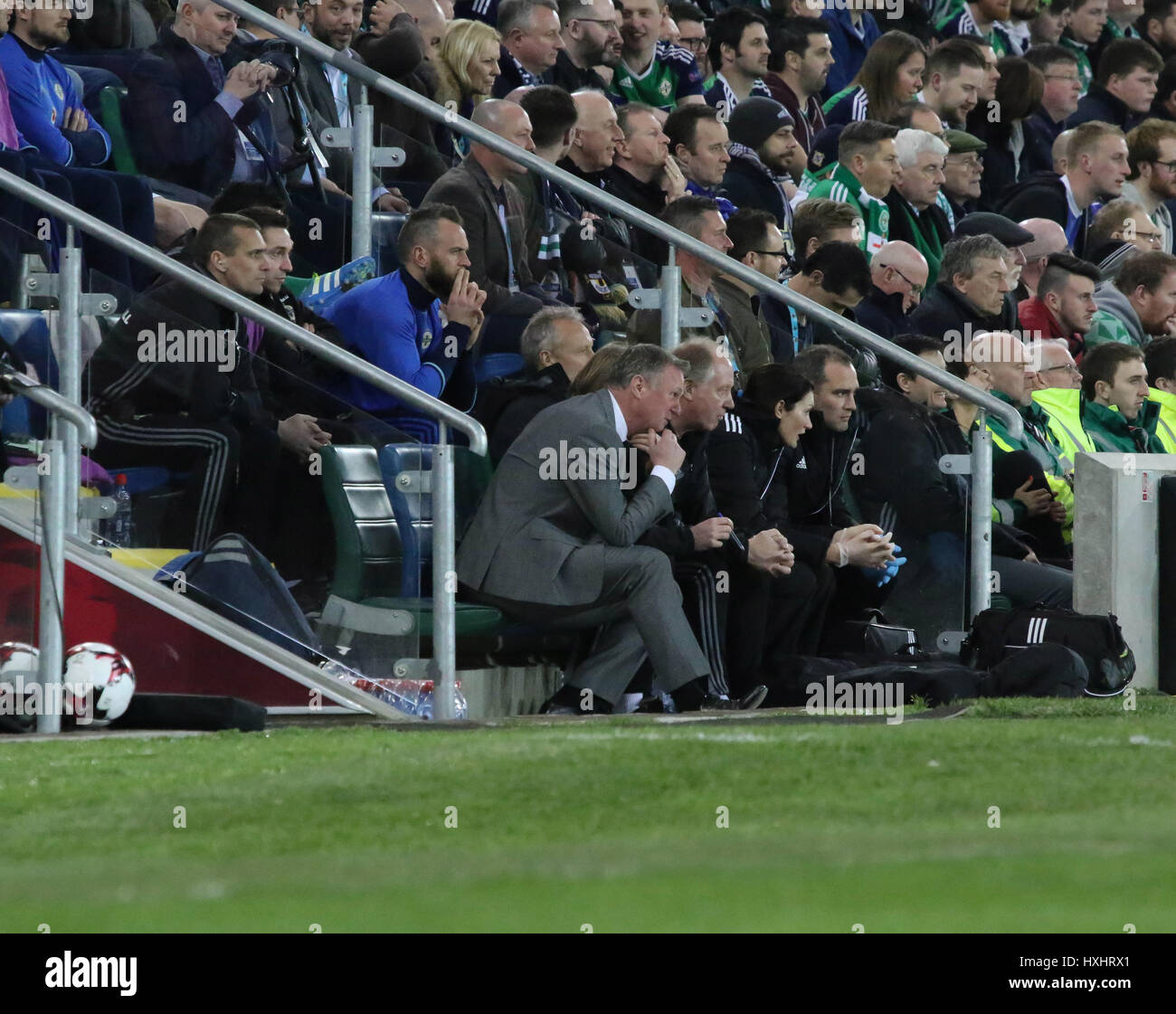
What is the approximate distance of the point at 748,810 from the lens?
6887mm

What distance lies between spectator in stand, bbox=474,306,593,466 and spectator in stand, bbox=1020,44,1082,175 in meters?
8.18

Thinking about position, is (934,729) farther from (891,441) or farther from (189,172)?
(189,172)

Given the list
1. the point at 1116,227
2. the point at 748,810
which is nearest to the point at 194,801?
the point at 748,810

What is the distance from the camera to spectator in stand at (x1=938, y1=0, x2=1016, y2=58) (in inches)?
762

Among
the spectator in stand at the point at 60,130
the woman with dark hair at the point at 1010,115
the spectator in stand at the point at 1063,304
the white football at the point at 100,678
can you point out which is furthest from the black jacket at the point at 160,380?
the woman with dark hair at the point at 1010,115

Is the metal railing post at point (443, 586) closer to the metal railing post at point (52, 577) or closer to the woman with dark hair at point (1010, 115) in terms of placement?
the metal railing post at point (52, 577)

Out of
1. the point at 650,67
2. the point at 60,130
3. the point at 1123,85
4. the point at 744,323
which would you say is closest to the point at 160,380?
the point at 60,130

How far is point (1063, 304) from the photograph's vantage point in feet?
48.9

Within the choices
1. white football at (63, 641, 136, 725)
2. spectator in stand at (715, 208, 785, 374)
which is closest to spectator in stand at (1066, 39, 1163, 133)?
spectator in stand at (715, 208, 785, 374)

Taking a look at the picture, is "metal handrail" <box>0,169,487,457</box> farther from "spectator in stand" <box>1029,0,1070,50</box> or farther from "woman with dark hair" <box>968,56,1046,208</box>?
"spectator in stand" <box>1029,0,1070,50</box>

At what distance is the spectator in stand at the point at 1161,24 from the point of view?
21.5 m

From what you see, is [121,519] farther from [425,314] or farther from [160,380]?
[425,314]

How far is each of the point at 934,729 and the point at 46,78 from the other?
5070 millimetres

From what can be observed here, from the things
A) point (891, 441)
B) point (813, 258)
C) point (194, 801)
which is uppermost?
point (813, 258)
